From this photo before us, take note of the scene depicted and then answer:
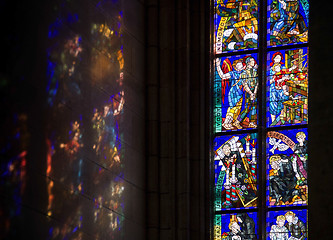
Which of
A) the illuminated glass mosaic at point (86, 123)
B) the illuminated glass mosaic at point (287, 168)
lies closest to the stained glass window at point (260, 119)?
the illuminated glass mosaic at point (287, 168)

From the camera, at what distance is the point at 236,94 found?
10578 millimetres

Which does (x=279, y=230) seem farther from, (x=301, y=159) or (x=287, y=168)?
(x=301, y=159)

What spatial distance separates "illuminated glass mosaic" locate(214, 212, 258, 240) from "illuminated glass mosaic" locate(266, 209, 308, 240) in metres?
0.16

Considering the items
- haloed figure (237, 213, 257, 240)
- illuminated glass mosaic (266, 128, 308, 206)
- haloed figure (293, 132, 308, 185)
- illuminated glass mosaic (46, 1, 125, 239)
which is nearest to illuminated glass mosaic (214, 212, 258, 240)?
haloed figure (237, 213, 257, 240)

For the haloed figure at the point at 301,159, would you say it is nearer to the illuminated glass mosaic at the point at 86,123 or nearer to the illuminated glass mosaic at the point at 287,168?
the illuminated glass mosaic at the point at 287,168

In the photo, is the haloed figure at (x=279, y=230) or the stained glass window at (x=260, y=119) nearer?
the haloed figure at (x=279, y=230)

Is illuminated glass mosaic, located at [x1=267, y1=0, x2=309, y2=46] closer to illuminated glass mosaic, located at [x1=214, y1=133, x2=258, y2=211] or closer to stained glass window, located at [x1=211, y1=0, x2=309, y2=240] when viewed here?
stained glass window, located at [x1=211, y1=0, x2=309, y2=240]

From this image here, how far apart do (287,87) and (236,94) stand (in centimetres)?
58

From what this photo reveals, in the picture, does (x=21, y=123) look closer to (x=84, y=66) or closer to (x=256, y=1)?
(x=84, y=66)

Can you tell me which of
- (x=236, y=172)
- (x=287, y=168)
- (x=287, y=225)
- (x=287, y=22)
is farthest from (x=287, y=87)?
(x=287, y=225)

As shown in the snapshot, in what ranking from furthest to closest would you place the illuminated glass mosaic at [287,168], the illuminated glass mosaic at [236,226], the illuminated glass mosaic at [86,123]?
the illuminated glass mosaic at [236,226]
the illuminated glass mosaic at [287,168]
the illuminated glass mosaic at [86,123]

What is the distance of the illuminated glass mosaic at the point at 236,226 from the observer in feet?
33.3

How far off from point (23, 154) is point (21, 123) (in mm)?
247

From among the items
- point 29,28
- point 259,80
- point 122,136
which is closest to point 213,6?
point 259,80
